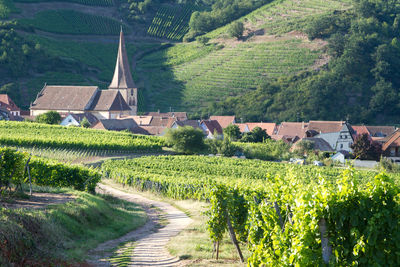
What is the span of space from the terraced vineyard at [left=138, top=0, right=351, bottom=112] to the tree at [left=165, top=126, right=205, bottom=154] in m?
43.7

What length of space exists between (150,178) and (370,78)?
78.2 meters

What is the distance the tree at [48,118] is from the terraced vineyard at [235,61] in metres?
32.5

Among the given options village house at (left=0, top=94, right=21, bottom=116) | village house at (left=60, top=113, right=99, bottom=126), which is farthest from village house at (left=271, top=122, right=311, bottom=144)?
village house at (left=0, top=94, right=21, bottom=116)

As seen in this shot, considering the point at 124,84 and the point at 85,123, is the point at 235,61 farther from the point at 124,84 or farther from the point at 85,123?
the point at 85,123

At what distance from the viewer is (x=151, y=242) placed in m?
17.2

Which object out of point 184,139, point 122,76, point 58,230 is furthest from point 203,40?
point 58,230

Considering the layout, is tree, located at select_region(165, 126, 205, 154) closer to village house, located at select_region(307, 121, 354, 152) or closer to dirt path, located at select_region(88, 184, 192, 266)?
village house, located at select_region(307, 121, 354, 152)

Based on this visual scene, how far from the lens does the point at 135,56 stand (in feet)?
409

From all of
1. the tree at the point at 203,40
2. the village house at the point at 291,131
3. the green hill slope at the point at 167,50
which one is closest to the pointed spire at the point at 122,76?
the green hill slope at the point at 167,50

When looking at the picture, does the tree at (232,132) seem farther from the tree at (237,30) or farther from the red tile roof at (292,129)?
the tree at (237,30)

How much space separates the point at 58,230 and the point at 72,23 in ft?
380

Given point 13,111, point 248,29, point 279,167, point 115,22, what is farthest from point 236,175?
point 115,22

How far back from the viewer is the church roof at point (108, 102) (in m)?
80.4

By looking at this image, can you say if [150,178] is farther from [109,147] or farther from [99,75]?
[99,75]
